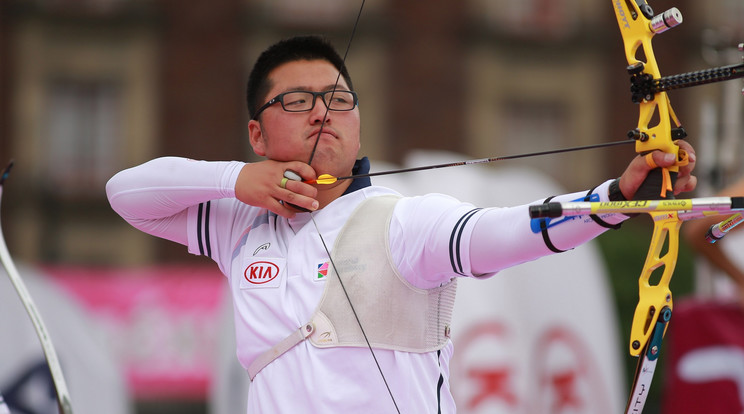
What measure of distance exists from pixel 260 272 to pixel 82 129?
16.4 meters

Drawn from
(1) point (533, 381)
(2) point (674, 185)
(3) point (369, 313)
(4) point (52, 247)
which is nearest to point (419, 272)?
(3) point (369, 313)

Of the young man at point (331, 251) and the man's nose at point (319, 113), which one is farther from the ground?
the man's nose at point (319, 113)

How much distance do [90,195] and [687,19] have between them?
11.4m

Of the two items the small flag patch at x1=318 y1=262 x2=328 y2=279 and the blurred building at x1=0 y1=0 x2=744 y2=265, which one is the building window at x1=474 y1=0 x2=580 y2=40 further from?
the small flag patch at x1=318 y1=262 x2=328 y2=279

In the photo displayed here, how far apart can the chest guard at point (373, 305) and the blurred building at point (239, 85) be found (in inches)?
594

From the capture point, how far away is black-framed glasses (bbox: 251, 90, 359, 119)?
248 cm

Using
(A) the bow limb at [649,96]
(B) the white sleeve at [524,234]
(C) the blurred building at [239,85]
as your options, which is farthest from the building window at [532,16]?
(B) the white sleeve at [524,234]

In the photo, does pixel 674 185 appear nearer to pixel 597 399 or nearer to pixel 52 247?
pixel 597 399

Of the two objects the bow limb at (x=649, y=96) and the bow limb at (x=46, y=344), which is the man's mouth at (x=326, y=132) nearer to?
the bow limb at (x=649, y=96)

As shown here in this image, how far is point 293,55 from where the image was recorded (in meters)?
2.59

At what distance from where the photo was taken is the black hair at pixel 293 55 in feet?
8.48

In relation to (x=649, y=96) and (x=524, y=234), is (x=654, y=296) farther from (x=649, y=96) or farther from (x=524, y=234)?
(x=649, y=96)

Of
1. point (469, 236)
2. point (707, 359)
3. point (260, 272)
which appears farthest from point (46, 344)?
point (707, 359)

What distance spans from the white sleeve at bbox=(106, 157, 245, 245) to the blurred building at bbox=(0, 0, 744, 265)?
572 inches
